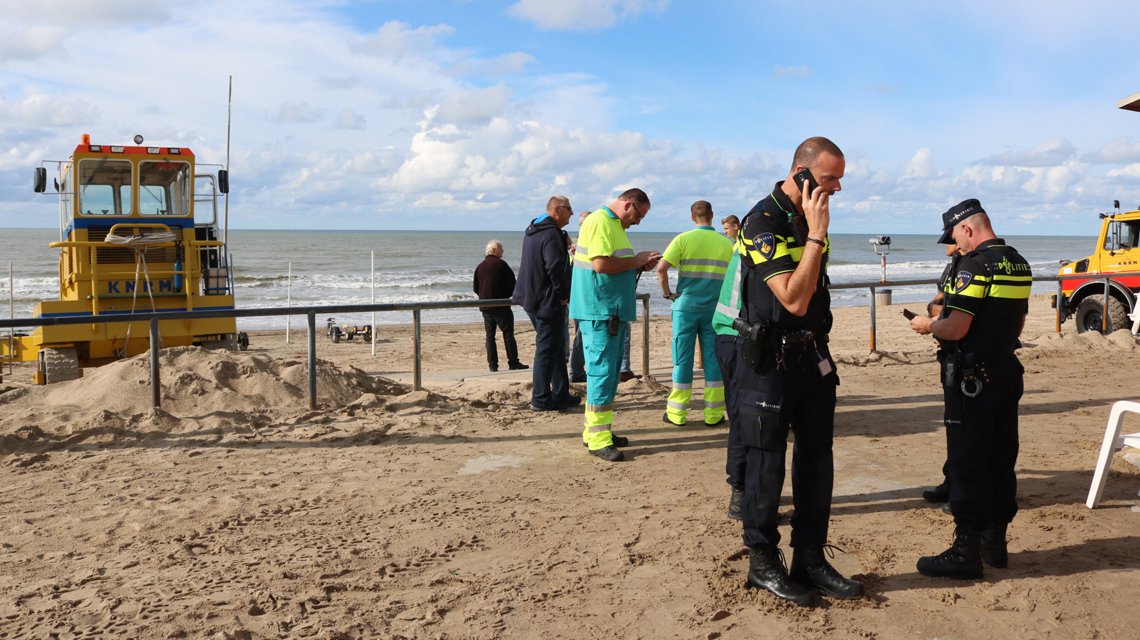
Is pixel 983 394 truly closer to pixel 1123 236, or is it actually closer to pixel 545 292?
pixel 545 292

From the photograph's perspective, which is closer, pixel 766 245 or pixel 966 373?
pixel 766 245

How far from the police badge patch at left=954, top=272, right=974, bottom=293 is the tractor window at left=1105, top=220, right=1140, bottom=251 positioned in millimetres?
12068

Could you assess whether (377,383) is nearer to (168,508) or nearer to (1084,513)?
(168,508)

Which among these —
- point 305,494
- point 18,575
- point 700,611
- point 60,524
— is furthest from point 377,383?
point 700,611

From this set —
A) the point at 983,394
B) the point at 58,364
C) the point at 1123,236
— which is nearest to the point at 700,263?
the point at 983,394

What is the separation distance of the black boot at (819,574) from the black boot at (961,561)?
400mm

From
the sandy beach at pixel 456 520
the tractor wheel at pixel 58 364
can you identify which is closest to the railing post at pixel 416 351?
the sandy beach at pixel 456 520

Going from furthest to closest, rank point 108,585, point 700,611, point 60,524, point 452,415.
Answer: point 452,415 < point 60,524 < point 108,585 < point 700,611

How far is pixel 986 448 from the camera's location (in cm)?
397

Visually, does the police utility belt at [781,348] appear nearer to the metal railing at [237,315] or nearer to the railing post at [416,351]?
the metal railing at [237,315]

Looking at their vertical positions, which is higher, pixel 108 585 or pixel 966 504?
pixel 966 504

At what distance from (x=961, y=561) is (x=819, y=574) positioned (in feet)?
2.14

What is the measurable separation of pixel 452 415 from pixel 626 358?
2.23 metres

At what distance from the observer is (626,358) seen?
9.14 m
